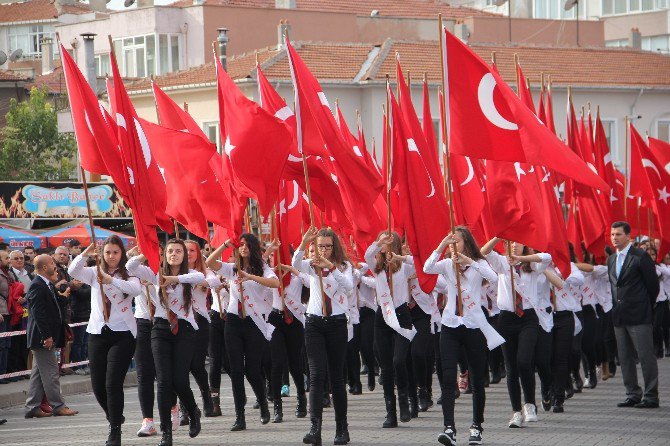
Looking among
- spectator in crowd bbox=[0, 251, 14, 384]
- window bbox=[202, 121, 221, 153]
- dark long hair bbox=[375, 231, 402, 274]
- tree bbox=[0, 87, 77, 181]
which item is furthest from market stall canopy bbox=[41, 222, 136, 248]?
tree bbox=[0, 87, 77, 181]

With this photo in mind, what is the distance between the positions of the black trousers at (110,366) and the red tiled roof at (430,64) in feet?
97.3

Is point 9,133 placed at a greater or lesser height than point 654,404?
greater

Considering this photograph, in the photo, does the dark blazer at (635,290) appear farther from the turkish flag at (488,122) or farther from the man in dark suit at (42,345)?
the man in dark suit at (42,345)

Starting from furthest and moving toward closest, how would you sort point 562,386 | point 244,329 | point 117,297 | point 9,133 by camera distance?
1. point 9,133
2. point 562,386
3. point 244,329
4. point 117,297

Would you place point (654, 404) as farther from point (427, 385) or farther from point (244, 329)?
point (244, 329)

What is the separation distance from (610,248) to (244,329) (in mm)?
7300

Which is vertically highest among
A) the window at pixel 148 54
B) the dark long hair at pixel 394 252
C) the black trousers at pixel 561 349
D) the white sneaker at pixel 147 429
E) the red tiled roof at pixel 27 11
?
the red tiled roof at pixel 27 11

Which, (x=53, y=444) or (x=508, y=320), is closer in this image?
(x=53, y=444)

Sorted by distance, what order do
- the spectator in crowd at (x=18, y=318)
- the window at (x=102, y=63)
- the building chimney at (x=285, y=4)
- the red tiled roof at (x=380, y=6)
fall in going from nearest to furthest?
the spectator in crowd at (x=18, y=318)
the building chimney at (x=285, y=4)
the red tiled roof at (x=380, y=6)
the window at (x=102, y=63)

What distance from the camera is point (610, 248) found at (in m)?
19.7

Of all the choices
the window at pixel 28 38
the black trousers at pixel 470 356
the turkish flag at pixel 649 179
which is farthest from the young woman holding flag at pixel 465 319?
the window at pixel 28 38

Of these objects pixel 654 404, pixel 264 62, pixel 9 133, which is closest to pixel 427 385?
pixel 654 404

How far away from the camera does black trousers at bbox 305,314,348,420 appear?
41.4 ft

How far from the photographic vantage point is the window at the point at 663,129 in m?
50.9
